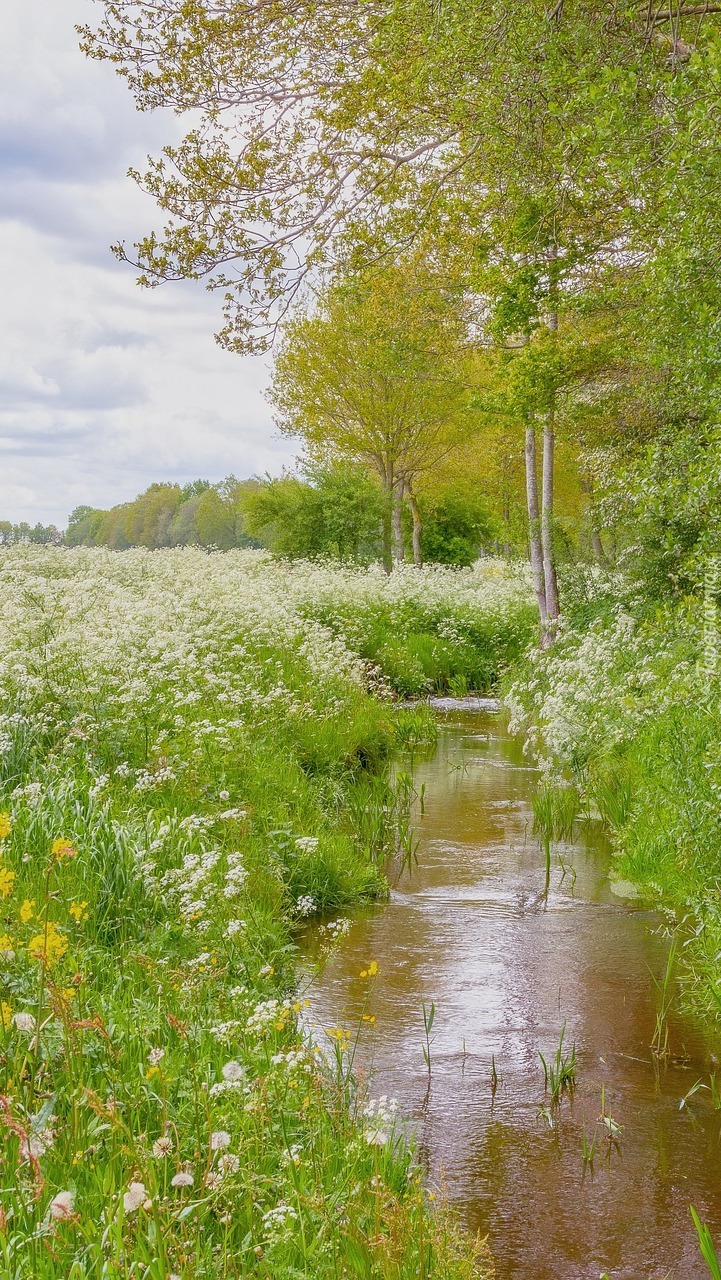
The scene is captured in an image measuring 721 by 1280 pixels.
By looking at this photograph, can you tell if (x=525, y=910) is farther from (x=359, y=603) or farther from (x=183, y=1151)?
(x=359, y=603)

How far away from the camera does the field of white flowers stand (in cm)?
282

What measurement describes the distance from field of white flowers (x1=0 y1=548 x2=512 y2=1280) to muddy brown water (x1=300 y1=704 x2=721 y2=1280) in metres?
0.30

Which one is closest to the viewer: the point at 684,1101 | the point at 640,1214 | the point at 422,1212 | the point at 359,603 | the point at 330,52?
the point at 422,1212

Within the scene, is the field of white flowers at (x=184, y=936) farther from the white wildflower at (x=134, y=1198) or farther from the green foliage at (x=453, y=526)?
the green foliage at (x=453, y=526)

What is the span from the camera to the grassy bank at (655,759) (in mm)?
6559

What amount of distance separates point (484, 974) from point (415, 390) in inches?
857

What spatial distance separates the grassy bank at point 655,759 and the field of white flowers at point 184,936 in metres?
2.06

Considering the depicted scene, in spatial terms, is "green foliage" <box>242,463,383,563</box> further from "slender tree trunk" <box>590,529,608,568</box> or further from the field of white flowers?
the field of white flowers

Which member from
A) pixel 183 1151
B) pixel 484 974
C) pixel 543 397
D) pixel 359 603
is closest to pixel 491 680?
pixel 359 603

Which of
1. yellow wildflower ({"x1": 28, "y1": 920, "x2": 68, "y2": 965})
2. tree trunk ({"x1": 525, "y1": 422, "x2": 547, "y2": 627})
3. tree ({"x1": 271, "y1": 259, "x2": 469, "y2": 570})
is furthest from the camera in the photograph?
tree ({"x1": 271, "y1": 259, "x2": 469, "y2": 570})

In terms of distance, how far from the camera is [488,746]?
14.0m

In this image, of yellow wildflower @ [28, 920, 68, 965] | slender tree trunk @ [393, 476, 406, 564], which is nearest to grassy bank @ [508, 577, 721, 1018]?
yellow wildflower @ [28, 920, 68, 965]

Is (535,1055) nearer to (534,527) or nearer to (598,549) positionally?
(534,527)

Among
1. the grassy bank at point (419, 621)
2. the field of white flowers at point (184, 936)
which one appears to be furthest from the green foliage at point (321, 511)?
the field of white flowers at point (184, 936)
